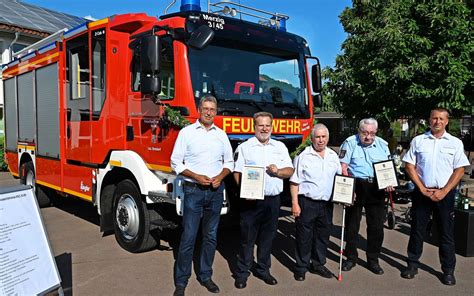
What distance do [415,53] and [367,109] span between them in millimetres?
2622

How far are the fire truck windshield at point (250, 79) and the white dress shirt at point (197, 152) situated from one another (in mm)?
684

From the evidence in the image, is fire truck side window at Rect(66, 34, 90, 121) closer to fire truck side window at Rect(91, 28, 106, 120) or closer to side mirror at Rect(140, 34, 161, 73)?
fire truck side window at Rect(91, 28, 106, 120)

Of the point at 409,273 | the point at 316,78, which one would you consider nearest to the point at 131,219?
the point at 316,78

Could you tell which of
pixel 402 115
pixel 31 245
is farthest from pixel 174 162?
pixel 402 115

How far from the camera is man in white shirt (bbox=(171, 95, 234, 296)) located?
3848 mm

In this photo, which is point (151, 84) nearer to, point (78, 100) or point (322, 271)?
point (78, 100)

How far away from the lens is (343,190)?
423cm

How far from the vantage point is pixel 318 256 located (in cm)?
452

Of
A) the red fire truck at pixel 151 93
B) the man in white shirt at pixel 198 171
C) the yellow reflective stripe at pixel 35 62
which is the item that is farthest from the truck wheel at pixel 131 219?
the yellow reflective stripe at pixel 35 62

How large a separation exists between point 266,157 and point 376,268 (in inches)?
73.3

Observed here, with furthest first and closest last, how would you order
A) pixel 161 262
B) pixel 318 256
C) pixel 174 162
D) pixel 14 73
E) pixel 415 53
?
1. pixel 415 53
2. pixel 14 73
3. pixel 161 262
4. pixel 318 256
5. pixel 174 162

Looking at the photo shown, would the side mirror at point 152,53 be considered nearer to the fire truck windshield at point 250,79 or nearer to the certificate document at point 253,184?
the fire truck windshield at point 250,79

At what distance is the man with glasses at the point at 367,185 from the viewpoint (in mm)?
4551

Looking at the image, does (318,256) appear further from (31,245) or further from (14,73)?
(14,73)
